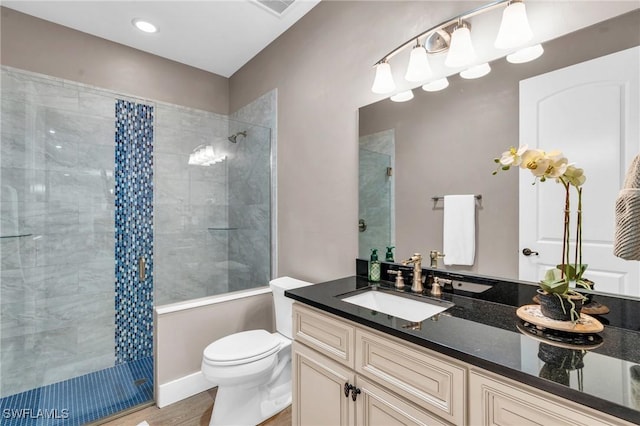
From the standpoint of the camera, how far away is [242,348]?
170cm

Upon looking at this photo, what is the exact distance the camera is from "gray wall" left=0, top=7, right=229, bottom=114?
2.16 meters

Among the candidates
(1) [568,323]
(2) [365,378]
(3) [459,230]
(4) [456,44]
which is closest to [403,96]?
(4) [456,44]

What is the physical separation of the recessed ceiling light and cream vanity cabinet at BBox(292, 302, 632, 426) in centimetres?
241

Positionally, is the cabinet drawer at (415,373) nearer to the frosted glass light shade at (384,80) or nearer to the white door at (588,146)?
the white door at (588,146)

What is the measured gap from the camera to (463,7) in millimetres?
1350

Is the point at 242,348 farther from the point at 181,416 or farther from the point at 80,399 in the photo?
the point at 80,399

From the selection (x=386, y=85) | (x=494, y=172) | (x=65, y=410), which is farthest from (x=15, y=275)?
(x=494, y=172)

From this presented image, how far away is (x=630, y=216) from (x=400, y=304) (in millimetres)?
857

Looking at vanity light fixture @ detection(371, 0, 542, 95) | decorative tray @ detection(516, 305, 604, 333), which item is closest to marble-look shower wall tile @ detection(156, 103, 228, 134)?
vanity light fixture @ detection(371, 0, 542, 95)

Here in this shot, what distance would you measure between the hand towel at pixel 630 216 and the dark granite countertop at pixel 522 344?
0.69ft

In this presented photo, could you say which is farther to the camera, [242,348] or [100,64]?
[100,64]

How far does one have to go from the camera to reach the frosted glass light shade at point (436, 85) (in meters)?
1.42

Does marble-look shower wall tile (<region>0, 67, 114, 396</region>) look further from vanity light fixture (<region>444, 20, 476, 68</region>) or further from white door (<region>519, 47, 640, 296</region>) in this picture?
white door (<region>519, 47, 640, 296</region>)

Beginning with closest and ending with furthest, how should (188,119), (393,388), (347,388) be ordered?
(393,388), (347,388), (188,119)
